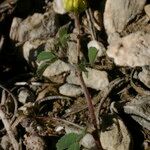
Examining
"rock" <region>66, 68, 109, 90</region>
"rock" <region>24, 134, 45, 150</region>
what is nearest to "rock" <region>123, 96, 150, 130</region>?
"rock" <region>66, 68, 109, 90</region>

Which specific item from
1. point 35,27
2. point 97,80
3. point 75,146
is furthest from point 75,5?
point 35,27

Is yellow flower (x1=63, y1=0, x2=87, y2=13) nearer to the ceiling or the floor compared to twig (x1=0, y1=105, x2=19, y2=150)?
nearer to the ceiling

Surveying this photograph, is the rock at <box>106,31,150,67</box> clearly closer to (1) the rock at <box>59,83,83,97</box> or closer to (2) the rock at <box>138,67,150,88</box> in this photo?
(2) the rock at <box>138,67,150,88</box>

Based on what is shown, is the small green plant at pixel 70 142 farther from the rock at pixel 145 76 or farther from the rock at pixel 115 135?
the rock at pixel 145 76

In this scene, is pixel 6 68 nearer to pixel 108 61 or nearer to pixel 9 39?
pixel 9 39

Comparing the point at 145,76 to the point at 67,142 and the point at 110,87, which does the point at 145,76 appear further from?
the point at 67,142

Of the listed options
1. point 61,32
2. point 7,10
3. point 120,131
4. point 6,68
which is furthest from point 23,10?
point 120,131
